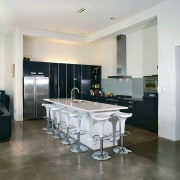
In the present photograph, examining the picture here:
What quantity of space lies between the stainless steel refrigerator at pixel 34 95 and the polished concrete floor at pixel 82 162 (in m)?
2.44

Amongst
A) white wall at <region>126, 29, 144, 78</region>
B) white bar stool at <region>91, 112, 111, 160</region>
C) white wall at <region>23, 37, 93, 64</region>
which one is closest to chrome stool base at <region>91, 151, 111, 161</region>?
white bar stool at <region>91, 112, 111, 160</region>

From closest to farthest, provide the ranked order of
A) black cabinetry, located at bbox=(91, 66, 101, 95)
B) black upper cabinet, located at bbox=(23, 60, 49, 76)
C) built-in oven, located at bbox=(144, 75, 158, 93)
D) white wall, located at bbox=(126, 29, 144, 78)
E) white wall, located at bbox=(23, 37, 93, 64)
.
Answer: built-in oven, located at bbox=(144, 75, 158, 93), white wall, located at bbox=(126, 29, 144, 78), black upper cabinet, located at bbox=(23, 60, 49, 76), white wall, located at bbox=(23, 37, 93, 64), black cabinetry, located at bbox=(91, 66, 101, 95)

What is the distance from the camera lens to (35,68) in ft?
23.5

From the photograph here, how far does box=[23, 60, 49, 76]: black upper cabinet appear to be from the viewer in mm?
7023

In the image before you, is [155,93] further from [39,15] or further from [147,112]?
[39,15]

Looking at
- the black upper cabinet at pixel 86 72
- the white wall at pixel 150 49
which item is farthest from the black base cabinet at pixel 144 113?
the black upper cabinet at pixel 86 72

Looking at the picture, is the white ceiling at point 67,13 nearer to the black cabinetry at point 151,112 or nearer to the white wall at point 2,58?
the white wall at point 2,58

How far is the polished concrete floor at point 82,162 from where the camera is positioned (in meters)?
2.87

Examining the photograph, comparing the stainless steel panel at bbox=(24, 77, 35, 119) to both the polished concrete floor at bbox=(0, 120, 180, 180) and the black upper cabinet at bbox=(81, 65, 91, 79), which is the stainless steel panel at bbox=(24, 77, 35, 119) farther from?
the polished concrete floor at bbox=(0, 120, 180, 180)

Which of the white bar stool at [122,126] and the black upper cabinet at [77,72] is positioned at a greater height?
the black upper cabinet at [77,72]

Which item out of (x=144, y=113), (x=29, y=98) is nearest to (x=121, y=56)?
(x=144, y=113)

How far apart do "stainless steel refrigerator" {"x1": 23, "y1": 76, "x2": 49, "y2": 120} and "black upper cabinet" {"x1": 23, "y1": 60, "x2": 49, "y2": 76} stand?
0.18m

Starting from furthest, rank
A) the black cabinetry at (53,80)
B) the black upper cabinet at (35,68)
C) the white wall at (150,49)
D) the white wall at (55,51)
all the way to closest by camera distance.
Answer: the white wall at (55,51), the black cabinetry at (53,80), the black upper cabinet at (35,68), the white wall at (150,49)

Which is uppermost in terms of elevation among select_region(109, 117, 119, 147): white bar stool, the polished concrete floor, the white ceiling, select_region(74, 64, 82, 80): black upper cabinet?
the white ceiling
